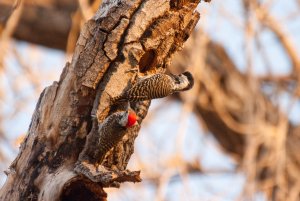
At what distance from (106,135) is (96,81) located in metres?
0.16

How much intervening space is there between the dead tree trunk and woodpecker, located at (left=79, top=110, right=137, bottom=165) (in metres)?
0.03

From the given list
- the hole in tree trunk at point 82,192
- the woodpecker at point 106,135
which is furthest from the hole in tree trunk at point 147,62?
the hole in tree trunk at point 82,192

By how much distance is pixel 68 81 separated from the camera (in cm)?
210

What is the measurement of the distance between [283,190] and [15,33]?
2.24 meters

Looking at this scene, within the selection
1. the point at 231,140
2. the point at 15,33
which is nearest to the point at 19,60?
the point at 15,33

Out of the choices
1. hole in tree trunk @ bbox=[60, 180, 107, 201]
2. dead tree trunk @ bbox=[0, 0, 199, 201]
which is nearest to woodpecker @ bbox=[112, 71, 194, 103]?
dead tree trunk @ bbox=[0, 0, 199, 201]

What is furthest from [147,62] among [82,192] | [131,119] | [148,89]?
[82,192]

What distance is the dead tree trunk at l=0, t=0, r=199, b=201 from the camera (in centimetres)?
205

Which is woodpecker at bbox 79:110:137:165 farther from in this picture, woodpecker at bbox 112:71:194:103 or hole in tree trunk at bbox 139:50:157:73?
hole in tree trunk at bbox 139:50:157:73

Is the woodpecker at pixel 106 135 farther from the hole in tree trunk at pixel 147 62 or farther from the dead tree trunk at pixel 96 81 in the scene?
the hole in tree trunk at pixel 147 62

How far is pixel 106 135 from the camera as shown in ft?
6.56

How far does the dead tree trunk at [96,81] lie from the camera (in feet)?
6.73

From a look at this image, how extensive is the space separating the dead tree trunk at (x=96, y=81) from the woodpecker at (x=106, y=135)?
0.03 meters

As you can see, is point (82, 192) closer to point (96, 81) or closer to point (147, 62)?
point (96, 81)
